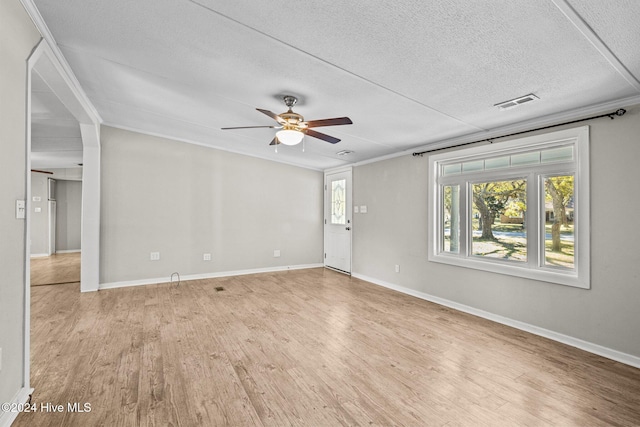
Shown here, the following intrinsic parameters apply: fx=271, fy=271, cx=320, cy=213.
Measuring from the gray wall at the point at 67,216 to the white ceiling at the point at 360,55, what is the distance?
23.9 ft

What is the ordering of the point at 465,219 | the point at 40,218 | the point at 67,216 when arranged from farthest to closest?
the point at 67,216
the point at 40,218
the point at 465,219

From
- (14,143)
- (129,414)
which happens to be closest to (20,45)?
(14,143)

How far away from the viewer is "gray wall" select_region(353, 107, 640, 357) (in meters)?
2.46

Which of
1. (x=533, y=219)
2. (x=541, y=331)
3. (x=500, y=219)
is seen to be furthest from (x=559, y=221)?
(x=541, y=331)

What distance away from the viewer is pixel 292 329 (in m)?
3.00

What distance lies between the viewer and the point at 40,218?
7.56 metres

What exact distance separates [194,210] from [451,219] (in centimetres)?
440

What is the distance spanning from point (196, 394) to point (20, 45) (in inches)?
99.5

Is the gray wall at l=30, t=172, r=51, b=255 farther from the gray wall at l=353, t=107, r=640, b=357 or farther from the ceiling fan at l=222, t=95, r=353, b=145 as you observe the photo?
the gray wall at l=353, t=107, r=640, b=357

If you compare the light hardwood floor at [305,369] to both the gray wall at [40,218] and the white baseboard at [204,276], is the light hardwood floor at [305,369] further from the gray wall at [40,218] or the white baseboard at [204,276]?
the gray wall at [40,218]

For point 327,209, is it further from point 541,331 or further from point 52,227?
point 52,227

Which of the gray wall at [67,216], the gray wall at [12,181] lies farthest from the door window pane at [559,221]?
the gray wall at [67,216]

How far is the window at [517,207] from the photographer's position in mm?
2828

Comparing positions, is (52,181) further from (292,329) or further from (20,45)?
(292,329)
